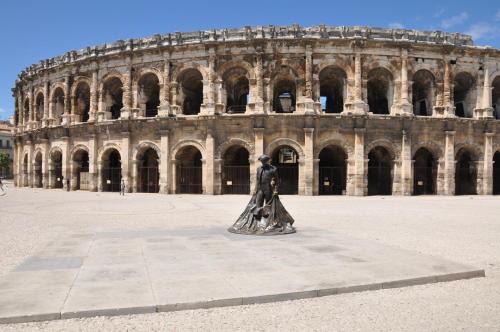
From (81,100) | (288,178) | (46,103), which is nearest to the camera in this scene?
(288,178)

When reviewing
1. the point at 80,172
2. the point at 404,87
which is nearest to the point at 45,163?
the point at 80,172

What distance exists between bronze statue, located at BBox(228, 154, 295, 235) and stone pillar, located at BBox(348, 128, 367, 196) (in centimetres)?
1376

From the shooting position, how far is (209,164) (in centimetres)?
2167

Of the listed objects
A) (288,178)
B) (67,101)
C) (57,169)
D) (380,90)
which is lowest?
(288,178)

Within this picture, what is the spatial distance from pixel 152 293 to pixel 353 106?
62.7 ft

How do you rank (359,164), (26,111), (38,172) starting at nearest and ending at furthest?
(359,164)
(38,172)
(26,111)

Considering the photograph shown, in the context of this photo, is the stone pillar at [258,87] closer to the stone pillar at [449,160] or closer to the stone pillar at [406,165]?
the stone pillar at [406,165]

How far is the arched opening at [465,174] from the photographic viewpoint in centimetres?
2333

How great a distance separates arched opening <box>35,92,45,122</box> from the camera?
94.7 feet

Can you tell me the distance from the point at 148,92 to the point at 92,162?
554cm

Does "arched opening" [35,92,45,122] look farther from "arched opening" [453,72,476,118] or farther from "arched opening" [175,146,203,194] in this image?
"arched opening" [453,72,476,118]

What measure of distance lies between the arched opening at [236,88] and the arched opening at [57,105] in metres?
12.1

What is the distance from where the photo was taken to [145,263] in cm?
536

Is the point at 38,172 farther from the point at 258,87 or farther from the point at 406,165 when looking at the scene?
the point at 406,165
